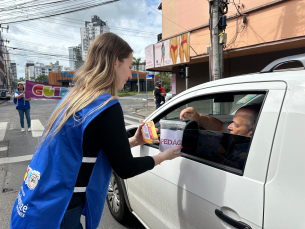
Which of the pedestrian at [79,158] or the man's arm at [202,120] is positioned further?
the man's arm at [202,120]

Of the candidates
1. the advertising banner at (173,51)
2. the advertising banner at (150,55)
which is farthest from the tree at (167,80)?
the advertising banner at (173,51)

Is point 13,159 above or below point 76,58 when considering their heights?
below

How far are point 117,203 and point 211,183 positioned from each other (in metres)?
1.58

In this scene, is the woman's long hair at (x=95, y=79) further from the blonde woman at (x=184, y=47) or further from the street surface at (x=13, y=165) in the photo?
the blonde woman at (x=184, y=47)

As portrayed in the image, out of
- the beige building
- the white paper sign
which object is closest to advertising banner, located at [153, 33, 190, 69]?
the beige building

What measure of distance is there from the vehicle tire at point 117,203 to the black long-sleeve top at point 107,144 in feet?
4.38

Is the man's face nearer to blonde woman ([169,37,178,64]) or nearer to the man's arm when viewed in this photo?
the man's arm

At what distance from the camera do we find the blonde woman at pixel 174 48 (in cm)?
1127

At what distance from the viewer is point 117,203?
2557 mm

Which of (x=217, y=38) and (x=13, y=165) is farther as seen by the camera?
(x=217, y=38)

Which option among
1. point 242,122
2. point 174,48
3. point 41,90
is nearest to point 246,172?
point 242,122

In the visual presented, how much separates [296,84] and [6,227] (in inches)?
130

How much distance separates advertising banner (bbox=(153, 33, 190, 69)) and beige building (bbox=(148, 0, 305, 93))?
0.30m

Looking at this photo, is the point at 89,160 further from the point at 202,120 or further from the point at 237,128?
the point at 202,120
